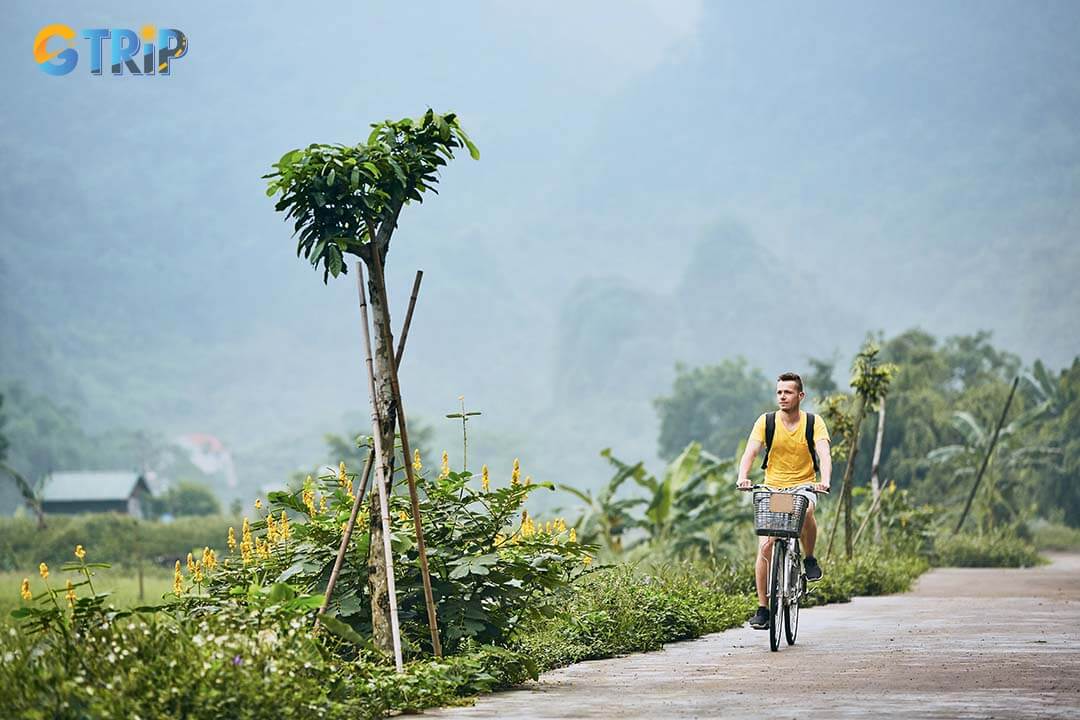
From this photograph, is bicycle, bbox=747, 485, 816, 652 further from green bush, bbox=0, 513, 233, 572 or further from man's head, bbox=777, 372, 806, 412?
green bush, bbox=0, 513, 233, 572

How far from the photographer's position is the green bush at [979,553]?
28.6 m

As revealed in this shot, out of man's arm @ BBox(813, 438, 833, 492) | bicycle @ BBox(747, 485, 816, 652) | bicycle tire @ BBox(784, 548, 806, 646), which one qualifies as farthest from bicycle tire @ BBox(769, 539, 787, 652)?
man's arm @ BBox(813, 438, 833, 492)

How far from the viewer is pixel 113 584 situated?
4009 centimetres

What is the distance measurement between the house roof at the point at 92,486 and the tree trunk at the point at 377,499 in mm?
91079

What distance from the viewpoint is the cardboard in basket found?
33.2 ft

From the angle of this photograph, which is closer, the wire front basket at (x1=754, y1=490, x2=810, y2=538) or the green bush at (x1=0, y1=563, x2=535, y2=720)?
the green bush at (x1=0, y1=563, x2=535, y2=720)

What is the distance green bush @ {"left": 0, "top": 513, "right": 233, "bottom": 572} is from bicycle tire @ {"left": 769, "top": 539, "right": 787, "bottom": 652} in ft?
146

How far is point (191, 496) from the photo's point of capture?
95.3 m

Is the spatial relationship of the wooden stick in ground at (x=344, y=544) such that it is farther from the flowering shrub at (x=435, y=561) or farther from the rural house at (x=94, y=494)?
the rural house at (x=94, y=494)

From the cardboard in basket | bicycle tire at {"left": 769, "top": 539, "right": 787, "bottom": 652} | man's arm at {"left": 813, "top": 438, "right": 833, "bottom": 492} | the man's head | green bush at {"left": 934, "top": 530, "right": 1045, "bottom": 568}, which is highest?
the man's head

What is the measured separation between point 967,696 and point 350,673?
10.5ft

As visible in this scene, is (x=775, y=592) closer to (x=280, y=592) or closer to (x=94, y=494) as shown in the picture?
(x=280, y=592)

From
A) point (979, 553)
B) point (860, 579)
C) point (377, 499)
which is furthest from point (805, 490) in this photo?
point (979, 553)

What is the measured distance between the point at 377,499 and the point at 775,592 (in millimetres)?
3345
